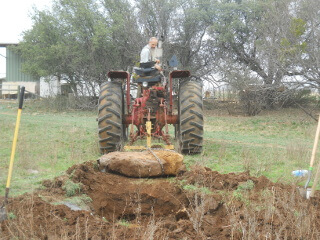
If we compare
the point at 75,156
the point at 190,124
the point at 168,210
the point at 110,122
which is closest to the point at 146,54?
the point at 110,122

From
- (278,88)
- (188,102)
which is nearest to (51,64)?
(278,88)

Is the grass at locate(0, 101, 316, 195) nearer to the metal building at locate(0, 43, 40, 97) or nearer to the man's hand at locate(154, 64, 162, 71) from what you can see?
the man's hand at locate(154, 64, 162, 71)

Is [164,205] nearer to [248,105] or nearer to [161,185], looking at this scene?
[161,185]

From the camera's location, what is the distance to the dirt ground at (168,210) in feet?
13.4

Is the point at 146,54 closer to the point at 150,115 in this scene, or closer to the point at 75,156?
the point at 150,115

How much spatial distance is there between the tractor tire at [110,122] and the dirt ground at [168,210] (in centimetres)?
122

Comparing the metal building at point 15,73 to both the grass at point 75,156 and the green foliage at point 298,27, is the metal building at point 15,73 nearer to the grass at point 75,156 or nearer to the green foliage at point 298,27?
the grass at point 75,156

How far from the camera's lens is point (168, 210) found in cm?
596

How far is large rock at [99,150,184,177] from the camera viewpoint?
6863mm

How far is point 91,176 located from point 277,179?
9.18 feet

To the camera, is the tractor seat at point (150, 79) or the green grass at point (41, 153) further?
the tractor seat at point (150, 79)

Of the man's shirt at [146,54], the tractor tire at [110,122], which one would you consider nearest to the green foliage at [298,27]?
the man's shirt at [146,54]

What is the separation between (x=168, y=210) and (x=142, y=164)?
3.61ft

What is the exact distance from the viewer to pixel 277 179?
651 cm
